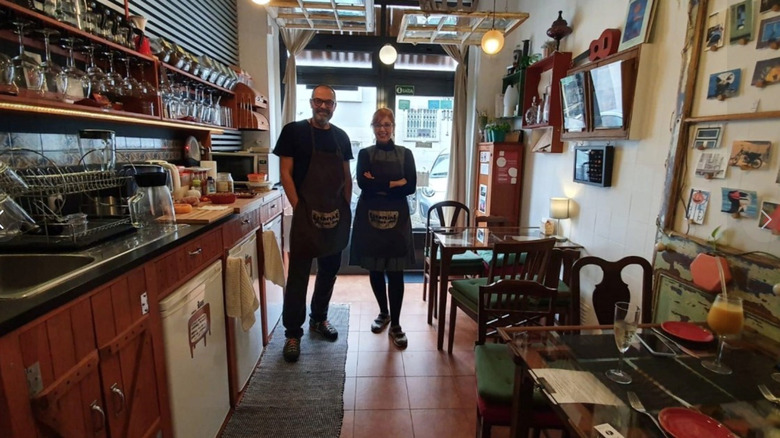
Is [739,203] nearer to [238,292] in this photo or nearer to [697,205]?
[697,205]

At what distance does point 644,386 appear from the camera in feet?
3.67

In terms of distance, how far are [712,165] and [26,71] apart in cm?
280

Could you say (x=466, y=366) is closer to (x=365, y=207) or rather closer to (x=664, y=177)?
(x=365, y=207)

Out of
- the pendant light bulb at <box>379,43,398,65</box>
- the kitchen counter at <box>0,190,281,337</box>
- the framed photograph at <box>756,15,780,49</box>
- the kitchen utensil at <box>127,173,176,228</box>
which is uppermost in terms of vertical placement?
the pendant light bulb at <box>379,43,398,65</box>

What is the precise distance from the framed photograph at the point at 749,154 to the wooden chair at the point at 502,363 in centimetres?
92

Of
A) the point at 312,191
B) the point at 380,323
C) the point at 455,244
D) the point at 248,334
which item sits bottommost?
the point at 380,323

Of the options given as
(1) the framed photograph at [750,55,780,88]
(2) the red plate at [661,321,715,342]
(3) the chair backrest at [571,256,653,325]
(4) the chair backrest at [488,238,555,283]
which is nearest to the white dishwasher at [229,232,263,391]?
(4) the chair backrest at [488,238,555,283]

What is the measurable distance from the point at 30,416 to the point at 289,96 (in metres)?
3.75

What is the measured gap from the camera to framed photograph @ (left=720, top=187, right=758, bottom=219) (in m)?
1.56

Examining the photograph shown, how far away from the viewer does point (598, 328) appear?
152 centimetres

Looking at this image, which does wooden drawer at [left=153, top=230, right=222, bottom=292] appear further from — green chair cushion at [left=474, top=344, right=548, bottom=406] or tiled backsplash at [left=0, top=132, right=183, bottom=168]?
green chair cushion at [left=474, top=344, right=548, bottom=406]

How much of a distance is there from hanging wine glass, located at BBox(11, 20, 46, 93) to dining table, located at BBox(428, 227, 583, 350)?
7.31ft

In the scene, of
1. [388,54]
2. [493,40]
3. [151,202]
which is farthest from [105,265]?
[388,54]

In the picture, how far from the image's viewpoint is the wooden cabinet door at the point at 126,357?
1151mm
